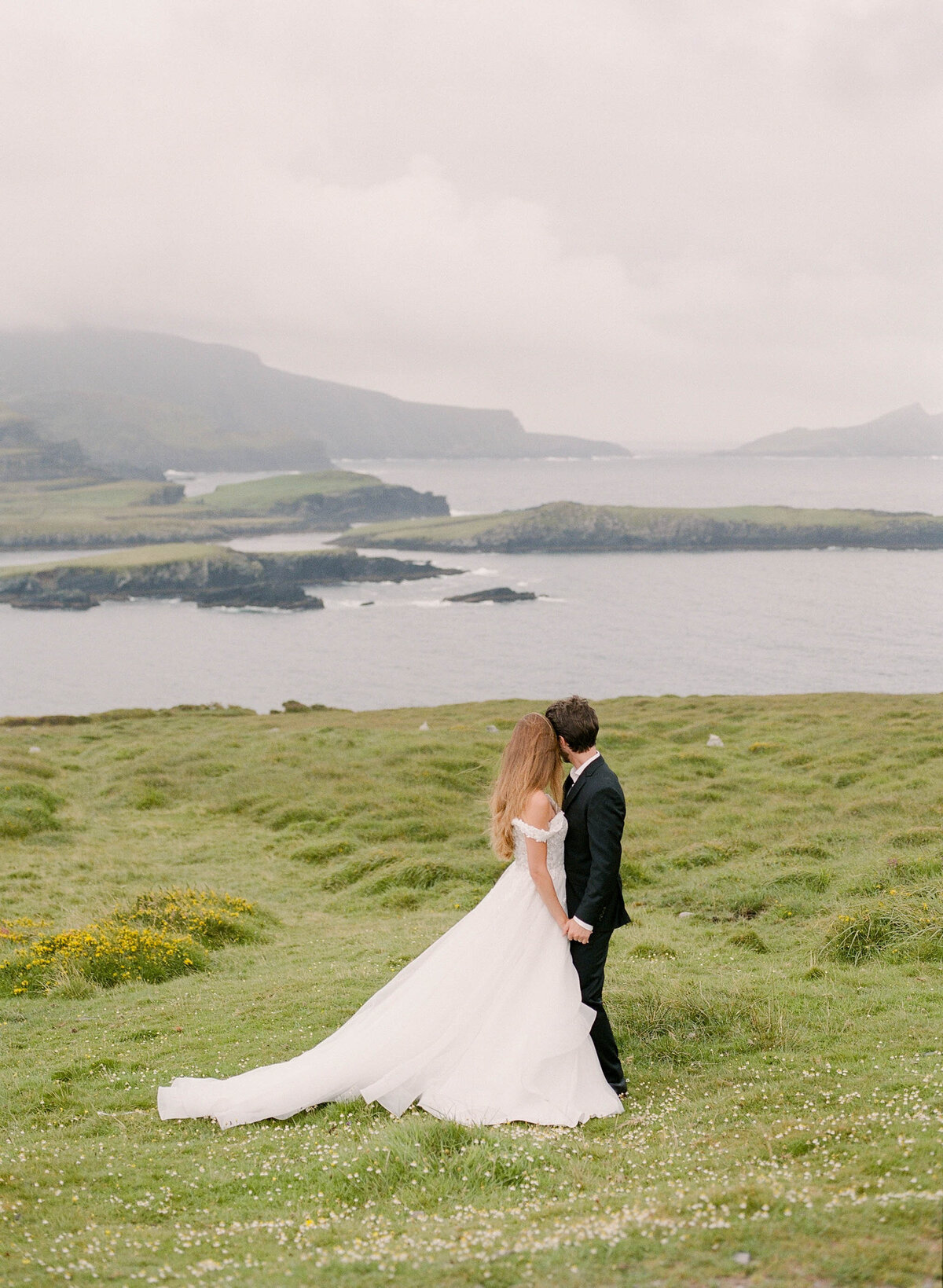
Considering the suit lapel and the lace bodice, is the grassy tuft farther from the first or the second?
the suit lapel

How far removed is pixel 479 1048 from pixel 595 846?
2368mm

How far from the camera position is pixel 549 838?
9.95 metres

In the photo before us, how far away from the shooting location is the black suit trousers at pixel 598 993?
1005 centimetres

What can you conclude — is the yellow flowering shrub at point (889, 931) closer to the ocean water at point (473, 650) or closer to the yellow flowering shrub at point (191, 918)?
the yellow flowering shrub at point (191, 918)

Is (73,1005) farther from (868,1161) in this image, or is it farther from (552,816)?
(868,1161)

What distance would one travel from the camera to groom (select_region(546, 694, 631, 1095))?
9.67 m

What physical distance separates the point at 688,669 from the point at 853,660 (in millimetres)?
25717

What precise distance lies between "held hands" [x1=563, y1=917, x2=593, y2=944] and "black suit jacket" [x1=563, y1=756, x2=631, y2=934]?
75 millimetres

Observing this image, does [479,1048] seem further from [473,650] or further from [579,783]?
[473,650]

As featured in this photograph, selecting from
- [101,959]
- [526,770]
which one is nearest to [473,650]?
[101,959]

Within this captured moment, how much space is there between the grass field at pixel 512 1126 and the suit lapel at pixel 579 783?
9.87 feet

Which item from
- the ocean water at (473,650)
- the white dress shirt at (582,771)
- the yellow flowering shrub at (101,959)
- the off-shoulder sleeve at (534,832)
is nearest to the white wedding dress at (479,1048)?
the off-shoulder sleeve at (534,832)

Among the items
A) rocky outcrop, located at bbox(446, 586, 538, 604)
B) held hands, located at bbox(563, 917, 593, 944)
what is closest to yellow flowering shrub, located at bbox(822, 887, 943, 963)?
held hands, located at bbox(563, 917, 593, 944)

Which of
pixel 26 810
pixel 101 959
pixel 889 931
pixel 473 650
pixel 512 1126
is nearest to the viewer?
pixel 512 1126
